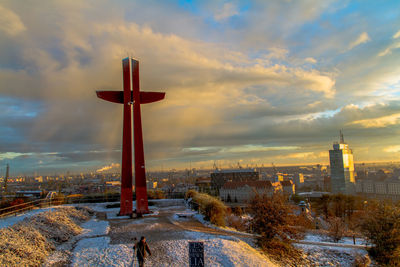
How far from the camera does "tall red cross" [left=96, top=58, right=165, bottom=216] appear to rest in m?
19.1

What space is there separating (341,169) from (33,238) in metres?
152

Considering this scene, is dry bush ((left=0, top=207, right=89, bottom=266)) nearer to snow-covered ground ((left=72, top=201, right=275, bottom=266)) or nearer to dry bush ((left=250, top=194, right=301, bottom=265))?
snow-covered ground ((left=72, top=201, right=275, bottom=266))

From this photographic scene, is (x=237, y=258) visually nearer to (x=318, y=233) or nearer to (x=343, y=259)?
(x=343, y=259)

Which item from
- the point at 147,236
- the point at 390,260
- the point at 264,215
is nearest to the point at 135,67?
the point at 147,236

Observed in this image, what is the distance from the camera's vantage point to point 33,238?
10883 mm

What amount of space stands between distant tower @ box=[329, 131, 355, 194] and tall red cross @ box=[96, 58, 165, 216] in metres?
131

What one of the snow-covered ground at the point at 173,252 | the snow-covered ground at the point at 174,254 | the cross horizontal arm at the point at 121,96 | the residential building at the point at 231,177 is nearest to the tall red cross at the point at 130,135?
the cross horizontal arm at the point at 121,96

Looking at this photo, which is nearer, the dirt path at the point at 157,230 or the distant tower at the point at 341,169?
the dirt path at the point at 157,230

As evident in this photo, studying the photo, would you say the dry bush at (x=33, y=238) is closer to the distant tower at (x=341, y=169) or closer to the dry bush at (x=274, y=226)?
the dry bush at (x=274, y=226)

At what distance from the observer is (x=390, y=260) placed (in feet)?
37.0

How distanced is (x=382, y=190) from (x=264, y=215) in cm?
14299

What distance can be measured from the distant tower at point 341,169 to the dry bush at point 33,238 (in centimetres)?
13710

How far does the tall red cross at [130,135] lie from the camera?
19078 millimetres

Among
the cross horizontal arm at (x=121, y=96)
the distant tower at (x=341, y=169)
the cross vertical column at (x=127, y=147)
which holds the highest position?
the cross horizontal arm at (x=121, y=96)
